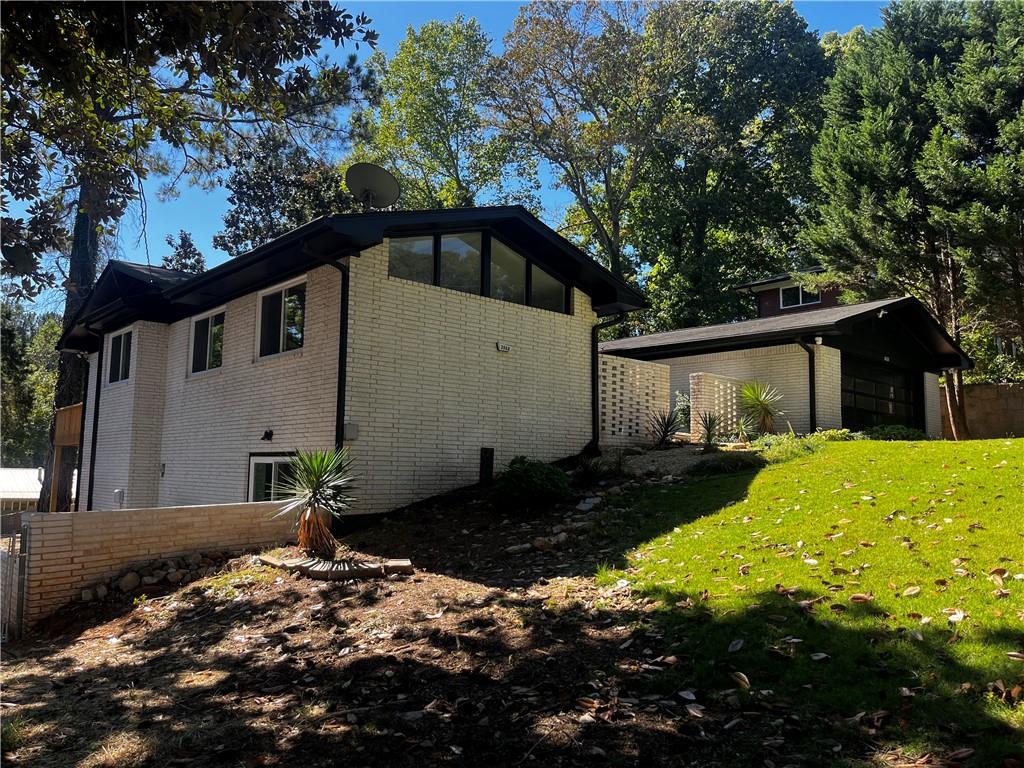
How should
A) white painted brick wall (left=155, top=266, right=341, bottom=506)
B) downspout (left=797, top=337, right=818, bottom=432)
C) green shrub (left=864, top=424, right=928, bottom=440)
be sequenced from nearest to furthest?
white painted brick wall (left=155, top=266, right=341, bottom=506)
green shrub (left=864, top=424, right=928, bottom=440)
downspout (left=797, top=337, right=818, bottom=432)

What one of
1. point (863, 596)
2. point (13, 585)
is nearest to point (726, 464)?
point (863, 596)

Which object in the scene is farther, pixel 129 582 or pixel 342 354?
pixel 342 354

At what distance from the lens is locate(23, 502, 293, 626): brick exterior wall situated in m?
7.63

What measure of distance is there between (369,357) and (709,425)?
8.35 meters

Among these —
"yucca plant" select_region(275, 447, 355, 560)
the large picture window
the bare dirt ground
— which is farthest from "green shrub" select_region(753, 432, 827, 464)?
"yucca plant" select_region(275, 447, 355, 560)

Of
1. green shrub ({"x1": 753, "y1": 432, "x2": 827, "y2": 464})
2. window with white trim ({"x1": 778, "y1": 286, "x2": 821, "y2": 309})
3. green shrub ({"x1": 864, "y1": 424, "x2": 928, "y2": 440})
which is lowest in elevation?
green shrub ({"x1": 753, "y1": 432, "x2": 827, "y2": 464})

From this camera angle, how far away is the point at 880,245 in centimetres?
2120

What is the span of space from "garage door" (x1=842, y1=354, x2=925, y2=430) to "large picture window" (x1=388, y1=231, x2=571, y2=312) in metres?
9.57

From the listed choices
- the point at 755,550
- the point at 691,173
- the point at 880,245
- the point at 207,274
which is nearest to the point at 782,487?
the point at 755,550

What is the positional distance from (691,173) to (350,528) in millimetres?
29172

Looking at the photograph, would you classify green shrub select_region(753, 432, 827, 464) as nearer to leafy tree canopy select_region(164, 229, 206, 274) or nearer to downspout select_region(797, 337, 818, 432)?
downspout select_region(797, 337, 818, 432)

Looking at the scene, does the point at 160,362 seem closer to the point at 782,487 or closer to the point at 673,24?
the point at 782,487

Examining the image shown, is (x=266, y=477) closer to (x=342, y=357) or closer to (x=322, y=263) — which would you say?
(x=342, y=357)

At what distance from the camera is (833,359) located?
17359 millimetres
